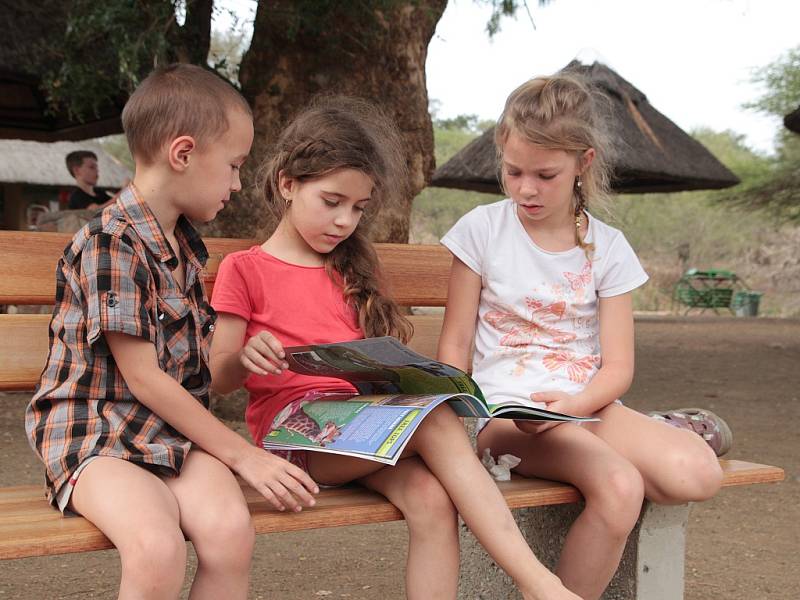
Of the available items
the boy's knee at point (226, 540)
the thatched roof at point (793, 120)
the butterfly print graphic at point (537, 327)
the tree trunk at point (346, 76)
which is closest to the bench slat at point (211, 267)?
the butterfly print graphic at point (537, 327)

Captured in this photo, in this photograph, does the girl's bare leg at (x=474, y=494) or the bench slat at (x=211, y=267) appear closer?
the girl's bare leg at (x=474, y=494)

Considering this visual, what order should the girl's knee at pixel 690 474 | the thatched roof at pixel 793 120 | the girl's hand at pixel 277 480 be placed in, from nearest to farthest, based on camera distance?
1. the girl's hand at pixel 277 480
2. the girl's knee at pixel 690 474
3. the thatched roof at pixel 793 120

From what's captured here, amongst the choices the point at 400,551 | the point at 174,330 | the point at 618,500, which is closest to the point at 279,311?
the point at 174,330

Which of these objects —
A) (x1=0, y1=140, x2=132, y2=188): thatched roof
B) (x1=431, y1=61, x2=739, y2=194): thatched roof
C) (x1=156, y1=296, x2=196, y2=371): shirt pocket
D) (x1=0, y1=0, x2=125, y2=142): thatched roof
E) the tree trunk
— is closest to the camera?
(x1=156, y1=296, x2=196, y2=371): shirt pocket

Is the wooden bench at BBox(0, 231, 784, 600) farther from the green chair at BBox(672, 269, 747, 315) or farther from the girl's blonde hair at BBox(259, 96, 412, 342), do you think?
the green chair at BBox(672, 269, 747, 315)

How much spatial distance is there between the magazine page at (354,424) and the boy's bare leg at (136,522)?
1.06ft

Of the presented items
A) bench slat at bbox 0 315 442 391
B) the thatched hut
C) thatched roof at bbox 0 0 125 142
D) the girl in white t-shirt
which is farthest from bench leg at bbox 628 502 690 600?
the thatched hut

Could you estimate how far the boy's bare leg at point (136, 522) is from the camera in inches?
65.1

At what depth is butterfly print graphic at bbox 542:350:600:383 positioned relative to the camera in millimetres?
2451

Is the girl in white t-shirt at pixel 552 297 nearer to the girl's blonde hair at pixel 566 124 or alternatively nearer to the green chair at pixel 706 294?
the girl's blonde hair at pixel 566 124

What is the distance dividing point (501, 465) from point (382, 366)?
0.48 m

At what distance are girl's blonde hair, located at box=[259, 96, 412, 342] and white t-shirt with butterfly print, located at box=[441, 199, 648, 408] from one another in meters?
0.22

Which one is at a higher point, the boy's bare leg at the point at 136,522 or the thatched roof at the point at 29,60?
the thatched roof at the point at 29,60

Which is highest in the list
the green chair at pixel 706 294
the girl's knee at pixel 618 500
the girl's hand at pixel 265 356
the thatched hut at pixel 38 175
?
the thatched hut at pixel 38 175
